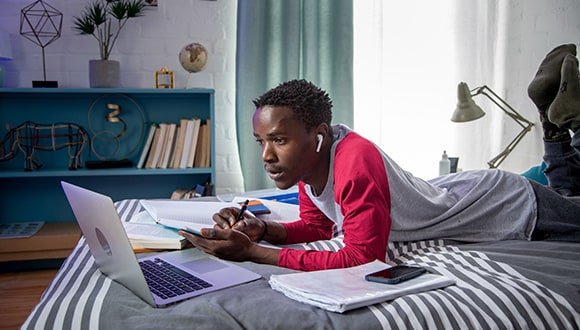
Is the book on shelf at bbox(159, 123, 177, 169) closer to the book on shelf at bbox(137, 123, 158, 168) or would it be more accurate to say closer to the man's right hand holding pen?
the book on shelf at bbox(137, 123, 158, 168)

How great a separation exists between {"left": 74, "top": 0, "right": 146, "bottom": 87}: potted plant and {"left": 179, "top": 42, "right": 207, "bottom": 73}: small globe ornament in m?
0.34

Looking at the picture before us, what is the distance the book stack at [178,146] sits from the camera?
3.07 meters

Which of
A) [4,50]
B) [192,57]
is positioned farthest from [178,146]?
[4,50]

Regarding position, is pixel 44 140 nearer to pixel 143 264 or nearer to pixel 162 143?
pixel 162 143

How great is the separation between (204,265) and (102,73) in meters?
2.00

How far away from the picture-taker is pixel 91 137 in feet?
10.4

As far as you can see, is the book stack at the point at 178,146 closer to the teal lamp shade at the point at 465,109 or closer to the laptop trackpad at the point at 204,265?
the teal lamp shade at the point at 465,109

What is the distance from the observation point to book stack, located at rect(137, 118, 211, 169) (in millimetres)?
3066

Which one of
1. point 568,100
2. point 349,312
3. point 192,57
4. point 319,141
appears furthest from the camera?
point 192,57

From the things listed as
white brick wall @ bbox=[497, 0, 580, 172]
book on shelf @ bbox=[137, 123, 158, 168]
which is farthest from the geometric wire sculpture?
white brick wall @ bbox=[497, 0, 580, 172]

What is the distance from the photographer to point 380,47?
3.41 meters

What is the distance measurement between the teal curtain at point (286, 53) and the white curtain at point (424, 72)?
0.17 m

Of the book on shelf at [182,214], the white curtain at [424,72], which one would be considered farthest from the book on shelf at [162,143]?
the book on shelf at [182,214]

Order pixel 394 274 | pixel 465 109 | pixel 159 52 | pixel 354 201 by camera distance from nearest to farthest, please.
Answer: pixel 394 274
pixel 354 201
pixel 465 109
pixel 159 52
